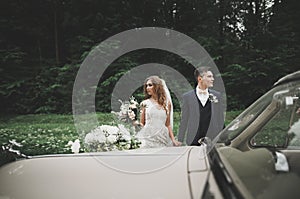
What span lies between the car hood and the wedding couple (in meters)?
1.42

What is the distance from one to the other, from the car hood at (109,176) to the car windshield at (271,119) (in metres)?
0.24

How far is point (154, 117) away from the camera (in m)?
3.35

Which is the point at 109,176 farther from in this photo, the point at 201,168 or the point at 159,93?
the point at 159,93

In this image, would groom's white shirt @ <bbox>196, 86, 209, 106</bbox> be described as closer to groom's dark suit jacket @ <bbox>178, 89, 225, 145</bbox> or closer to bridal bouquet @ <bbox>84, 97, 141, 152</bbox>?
groom's dark suit jacket @ <bbox>178, 89, 225, 145</bbox>

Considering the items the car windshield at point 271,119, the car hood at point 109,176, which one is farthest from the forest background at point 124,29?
the car windshield at point 271,119

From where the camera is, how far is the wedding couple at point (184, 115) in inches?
125

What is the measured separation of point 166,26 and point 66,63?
7.21 ft

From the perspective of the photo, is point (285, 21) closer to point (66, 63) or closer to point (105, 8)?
point (105, 8)

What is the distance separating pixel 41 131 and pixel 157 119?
318 cm

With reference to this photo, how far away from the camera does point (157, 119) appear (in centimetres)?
336

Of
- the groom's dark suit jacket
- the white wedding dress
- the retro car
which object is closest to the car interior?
the retro car

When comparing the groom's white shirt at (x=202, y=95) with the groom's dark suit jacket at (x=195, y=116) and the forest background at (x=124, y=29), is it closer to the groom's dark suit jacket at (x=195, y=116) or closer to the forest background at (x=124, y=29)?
the groom's dark suit jacket at (x=195, y=116)

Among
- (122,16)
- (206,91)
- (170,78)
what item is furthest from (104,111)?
(206,91)

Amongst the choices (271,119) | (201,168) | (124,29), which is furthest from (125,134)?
(124,29)
